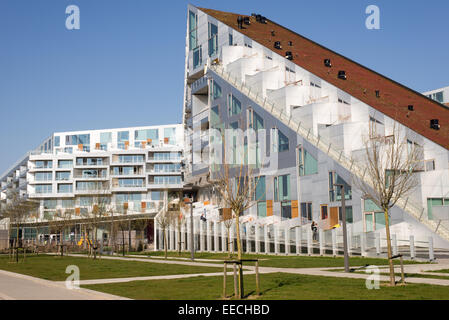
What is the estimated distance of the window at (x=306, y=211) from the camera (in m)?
43.9

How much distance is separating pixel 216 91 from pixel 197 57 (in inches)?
360

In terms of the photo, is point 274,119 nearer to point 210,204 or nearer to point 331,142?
point 331,142

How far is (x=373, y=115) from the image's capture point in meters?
42.0

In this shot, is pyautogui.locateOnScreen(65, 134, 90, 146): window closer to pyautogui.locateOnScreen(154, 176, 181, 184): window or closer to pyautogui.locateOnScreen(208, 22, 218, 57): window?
pyautogui.locateOnScreen(154, 176, 181, 184): window

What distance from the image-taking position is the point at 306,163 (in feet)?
145

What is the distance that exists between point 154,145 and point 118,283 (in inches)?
3565

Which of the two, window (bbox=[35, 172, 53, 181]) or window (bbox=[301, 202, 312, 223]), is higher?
window (bbox=[35, 172, 53, 181])

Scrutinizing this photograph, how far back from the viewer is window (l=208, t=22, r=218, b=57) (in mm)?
64062

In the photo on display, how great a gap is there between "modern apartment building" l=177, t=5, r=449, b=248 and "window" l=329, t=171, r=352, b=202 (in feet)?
0.26

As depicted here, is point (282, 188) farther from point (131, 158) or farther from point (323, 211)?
point (131, 158)

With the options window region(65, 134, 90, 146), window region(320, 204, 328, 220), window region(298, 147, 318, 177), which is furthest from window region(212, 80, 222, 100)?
window region(65, 134, 90, 146)

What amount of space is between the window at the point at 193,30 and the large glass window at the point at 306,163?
29.2 meters

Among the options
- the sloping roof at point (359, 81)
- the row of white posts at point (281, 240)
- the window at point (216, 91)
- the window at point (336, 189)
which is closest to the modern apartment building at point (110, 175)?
the sloping roof at point (359, 81)
